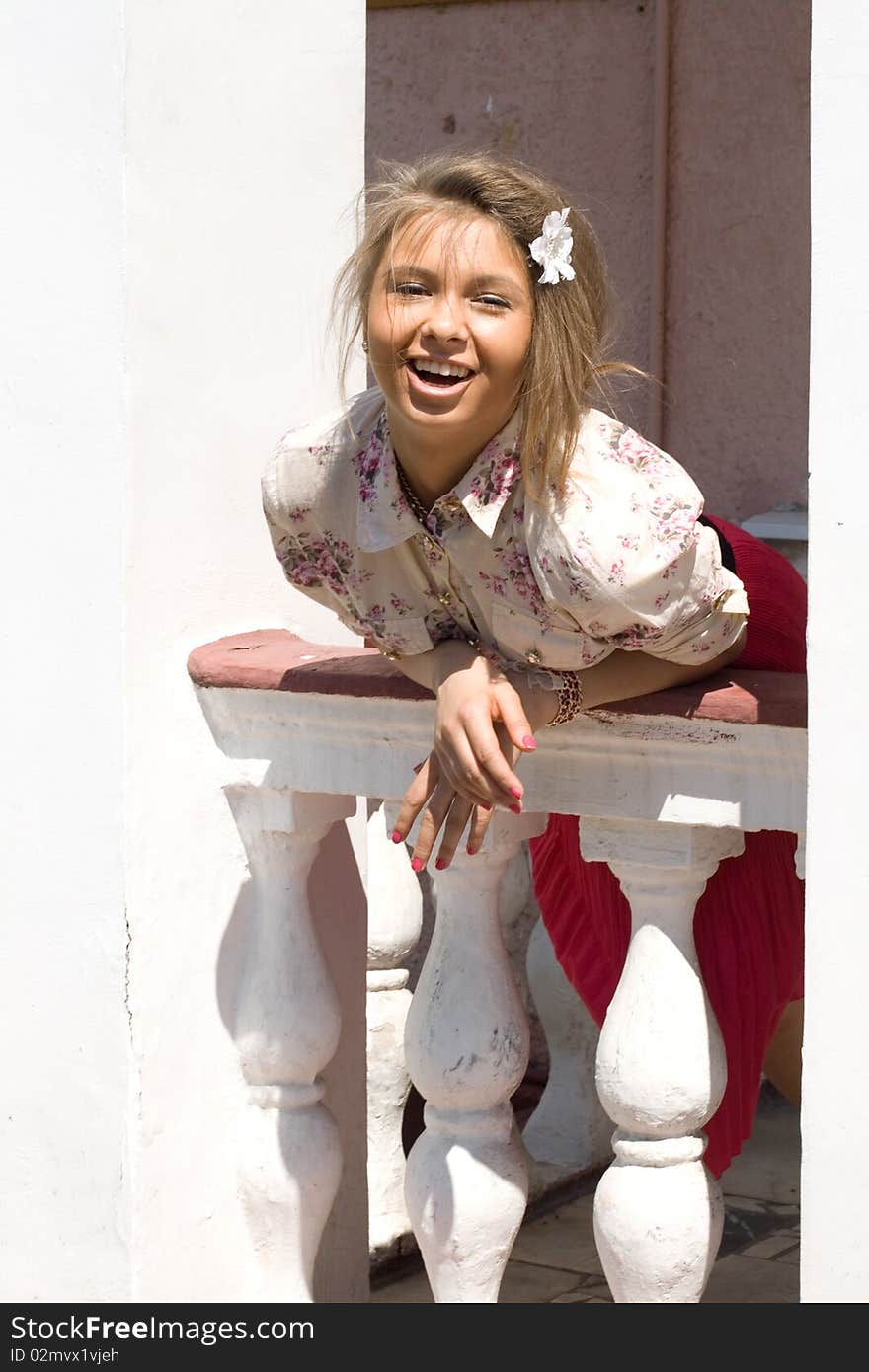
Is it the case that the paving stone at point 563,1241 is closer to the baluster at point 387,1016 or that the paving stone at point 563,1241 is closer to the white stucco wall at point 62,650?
the baluster at point 387,1016

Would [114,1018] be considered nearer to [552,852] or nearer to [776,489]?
[552,852]

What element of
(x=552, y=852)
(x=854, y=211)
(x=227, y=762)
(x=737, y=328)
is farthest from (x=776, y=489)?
(x=854, y=211)

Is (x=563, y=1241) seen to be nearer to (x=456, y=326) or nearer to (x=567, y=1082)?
(x=567, y=1082)

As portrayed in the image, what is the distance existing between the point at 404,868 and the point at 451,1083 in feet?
2.43

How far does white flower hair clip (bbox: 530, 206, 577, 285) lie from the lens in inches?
65.4

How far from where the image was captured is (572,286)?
1.70 metres

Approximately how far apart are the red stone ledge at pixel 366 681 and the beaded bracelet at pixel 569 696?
1.3 inches

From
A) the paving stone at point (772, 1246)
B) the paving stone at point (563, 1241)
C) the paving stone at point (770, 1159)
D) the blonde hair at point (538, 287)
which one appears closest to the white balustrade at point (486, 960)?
the blonde hair at point (538, 287)

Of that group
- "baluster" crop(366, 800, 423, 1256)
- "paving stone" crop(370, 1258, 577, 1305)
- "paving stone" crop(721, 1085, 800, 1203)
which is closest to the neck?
"baluster" crop(366, 800, 423, 1256)

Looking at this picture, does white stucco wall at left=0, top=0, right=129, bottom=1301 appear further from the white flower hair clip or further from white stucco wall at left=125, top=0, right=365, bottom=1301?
the white flower hair clip

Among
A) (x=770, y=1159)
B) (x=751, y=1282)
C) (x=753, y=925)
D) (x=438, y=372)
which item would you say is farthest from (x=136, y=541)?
(x=770, y=1159)

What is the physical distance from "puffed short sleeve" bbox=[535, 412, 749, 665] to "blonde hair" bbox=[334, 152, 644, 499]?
0.03m

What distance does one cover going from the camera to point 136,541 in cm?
194

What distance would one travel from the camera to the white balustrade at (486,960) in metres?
1.72
